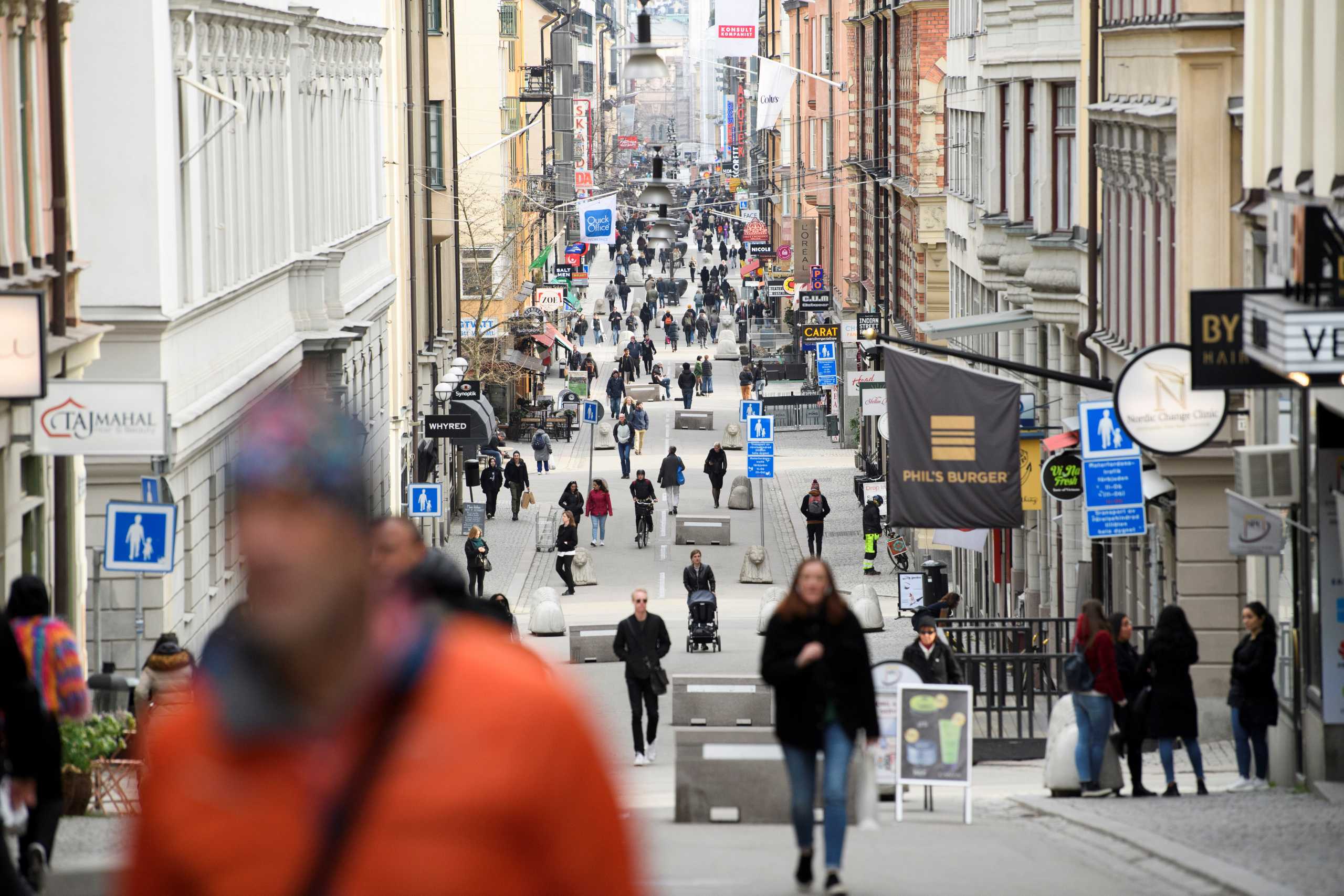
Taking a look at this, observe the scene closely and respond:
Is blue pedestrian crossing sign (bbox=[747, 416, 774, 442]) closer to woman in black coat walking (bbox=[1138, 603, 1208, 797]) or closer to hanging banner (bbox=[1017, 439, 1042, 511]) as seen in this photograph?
hanging banner (bbox=[1017, 439, 1042, 511])

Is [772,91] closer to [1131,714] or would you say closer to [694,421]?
[694,421]

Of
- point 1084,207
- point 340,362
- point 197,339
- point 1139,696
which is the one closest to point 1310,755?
point 1139,696

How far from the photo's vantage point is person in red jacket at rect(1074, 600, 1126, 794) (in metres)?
15.7

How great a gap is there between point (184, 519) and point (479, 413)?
24.1 meters

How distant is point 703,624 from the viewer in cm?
3188

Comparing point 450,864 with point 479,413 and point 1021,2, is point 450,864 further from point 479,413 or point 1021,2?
point 479,413

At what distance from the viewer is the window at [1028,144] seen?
1187 inches

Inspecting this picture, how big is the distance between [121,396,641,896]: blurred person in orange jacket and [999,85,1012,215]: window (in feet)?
98.2

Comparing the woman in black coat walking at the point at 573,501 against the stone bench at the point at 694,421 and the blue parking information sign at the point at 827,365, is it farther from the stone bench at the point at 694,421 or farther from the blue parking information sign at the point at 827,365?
the stone bench at the point at 694,421

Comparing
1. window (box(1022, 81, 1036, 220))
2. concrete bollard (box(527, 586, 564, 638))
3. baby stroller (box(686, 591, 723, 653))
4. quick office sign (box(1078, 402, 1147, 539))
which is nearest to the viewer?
quick office sign (box(1078, 402, 1147, 539))

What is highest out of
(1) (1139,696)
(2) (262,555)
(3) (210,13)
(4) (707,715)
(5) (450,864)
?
(3) (210,13)

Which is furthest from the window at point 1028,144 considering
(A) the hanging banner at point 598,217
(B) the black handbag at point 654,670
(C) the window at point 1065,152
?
(A) the hanging banner at point 598,217

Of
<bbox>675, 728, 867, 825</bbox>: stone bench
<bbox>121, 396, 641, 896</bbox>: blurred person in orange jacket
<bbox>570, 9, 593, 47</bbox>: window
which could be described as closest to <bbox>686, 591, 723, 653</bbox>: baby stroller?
<bbox>675, 728, 867, 825</bbox>: stone bench

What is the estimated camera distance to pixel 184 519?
25.1 metres
